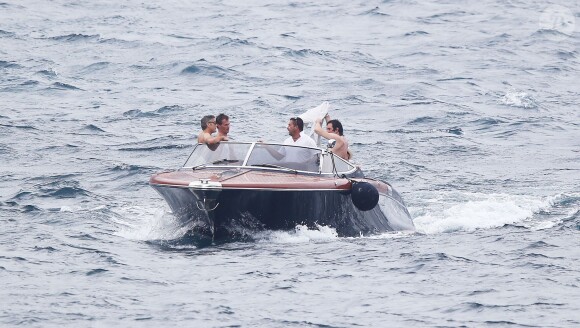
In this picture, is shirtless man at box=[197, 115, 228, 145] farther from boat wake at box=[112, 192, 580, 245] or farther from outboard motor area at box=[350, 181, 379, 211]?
outboard motor area at box=[350, 181, 379, 211]

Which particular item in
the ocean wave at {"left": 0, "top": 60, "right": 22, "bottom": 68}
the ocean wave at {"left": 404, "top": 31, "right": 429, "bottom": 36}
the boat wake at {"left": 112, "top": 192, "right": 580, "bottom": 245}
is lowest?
the boat wake at {"left": 112, "top": 192, "right": 580, "bottom": 245}

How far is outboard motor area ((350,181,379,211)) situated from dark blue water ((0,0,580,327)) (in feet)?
1.57

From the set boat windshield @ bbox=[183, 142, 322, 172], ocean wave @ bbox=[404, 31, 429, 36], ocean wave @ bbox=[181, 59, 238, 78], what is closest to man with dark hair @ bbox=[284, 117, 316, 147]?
boat windshield @ bbox=[183, 142, 322, 172]

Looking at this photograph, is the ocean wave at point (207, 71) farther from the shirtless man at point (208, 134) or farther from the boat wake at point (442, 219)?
the shirtless man at point (208, 134)

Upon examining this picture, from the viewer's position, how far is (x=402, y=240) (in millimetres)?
15695

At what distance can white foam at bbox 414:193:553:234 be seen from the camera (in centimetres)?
1767

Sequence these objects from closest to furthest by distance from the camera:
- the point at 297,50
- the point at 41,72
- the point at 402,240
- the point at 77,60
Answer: the point at 402,240 < the point at 41,72 < the point at 77,60 < the point at 297,50

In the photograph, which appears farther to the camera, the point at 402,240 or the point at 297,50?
the point at 297,50

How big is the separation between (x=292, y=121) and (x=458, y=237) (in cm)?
271

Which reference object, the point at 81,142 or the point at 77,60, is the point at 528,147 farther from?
the point at 77,60

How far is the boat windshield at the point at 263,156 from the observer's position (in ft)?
51.3

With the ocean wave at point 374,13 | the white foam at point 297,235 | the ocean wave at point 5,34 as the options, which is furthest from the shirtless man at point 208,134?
the ocean wave at point 374,13

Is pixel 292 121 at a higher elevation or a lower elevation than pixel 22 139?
higher

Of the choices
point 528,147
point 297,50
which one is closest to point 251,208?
point 528,147
